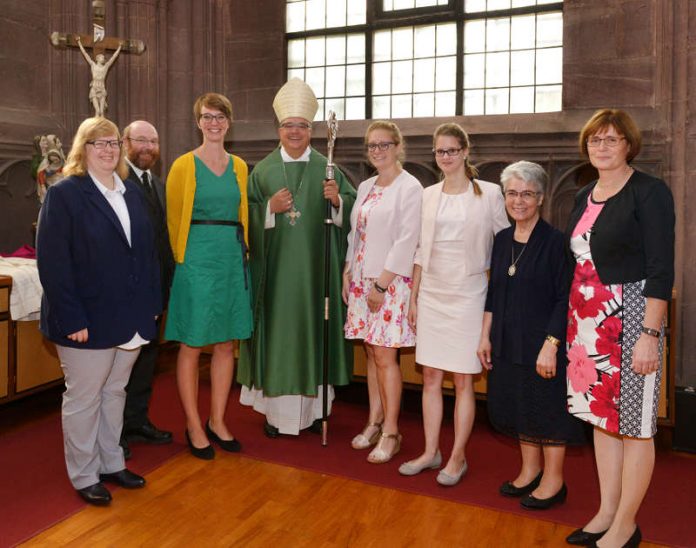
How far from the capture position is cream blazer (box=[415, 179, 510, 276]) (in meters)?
3.16

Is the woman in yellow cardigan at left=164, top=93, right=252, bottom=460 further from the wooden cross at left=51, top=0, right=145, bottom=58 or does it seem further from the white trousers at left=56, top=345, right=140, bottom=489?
the wooden cross at left=51, top=0, right=145, bottom=58

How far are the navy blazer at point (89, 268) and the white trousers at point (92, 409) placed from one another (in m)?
0.09

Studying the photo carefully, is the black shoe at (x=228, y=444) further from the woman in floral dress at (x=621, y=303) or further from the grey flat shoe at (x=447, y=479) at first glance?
the woman in floral dress at (x=621, y=303)

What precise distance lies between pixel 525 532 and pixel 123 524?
168 cm

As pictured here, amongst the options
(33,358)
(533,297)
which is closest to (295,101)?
(533,297)

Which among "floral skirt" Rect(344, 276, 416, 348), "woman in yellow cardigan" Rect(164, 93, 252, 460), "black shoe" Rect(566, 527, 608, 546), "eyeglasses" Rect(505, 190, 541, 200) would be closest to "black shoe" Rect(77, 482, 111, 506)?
"woman in yellow cardigan" Rect(164, 93, 252, 460)

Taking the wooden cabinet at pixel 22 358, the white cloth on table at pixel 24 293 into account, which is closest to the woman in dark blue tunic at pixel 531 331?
the white cloth on table at pixel 24 293

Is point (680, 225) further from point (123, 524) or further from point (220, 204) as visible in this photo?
point (123, 524)

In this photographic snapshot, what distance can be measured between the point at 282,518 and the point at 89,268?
4.44 ft

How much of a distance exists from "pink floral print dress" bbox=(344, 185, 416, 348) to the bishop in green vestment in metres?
0.32

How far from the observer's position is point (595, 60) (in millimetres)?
4879

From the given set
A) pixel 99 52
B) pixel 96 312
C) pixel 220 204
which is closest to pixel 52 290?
pixel 96 312

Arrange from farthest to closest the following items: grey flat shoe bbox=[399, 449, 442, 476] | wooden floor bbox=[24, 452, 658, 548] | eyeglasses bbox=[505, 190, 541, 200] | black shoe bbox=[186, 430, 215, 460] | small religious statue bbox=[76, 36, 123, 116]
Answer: small religious statue bbox=[76, 36, 123, 116], black shoe bbox=[186, 430, 215, 460], grey flat shoe bbox=[399, 449, 442, 476], eyeglasses bbox=[505, 190, 541, 200], wooden floor bbox=[24, 452, 658, 548]

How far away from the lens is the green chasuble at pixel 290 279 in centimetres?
390
